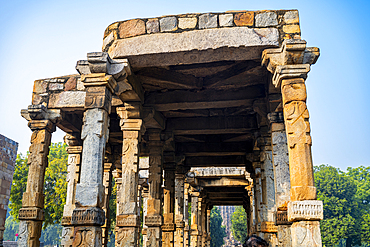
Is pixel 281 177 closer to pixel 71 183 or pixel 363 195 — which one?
pixel 71 183

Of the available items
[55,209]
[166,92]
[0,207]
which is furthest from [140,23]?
[55,209]

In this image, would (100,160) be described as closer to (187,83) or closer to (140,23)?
(140,23)

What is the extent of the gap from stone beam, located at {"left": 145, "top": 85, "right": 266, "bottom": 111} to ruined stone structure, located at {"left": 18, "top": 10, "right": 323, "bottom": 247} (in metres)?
0.03

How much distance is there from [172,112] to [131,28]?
13.6ft

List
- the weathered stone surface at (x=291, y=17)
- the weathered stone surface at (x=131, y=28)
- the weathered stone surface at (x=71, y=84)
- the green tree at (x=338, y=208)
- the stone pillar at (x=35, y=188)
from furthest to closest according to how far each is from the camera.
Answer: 1. the green tree at (x=338, y=208)
2. the weathered stone surface at (x=71, y=84)
3. the stone pillar at (x=35, y=188)
4. the weathered stone surface at (x=131, y=28)
5. the weathered stone surface at (x=291, y=17)

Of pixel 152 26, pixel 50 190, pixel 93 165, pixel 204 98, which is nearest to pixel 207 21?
pixel 152 26

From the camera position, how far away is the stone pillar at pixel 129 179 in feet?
24.1

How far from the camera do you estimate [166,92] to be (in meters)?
8.93

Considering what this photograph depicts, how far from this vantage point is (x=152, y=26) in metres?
6.50

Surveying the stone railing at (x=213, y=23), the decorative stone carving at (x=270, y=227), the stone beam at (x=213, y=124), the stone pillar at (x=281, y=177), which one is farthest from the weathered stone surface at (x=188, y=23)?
the decorative stone carving at (x=270, y=227)

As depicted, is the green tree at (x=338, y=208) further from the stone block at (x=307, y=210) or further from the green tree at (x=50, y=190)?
the stone block at (x=307, y=210)

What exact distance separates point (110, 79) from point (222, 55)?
2126 millimetres

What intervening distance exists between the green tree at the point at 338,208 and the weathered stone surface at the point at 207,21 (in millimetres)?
31743

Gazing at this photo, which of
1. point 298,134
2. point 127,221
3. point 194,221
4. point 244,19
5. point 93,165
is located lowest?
point 127,221
